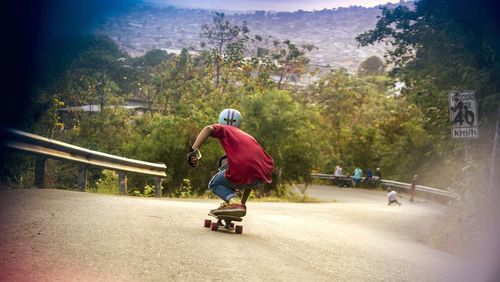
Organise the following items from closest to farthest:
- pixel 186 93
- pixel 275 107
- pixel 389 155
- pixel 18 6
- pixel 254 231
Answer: pixel 18 6, pixel 254 231, pixel 275 107, pixel 389 155, pixel 186 93

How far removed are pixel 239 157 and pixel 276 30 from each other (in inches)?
1482

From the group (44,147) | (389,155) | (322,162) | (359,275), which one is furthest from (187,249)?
(389,155)

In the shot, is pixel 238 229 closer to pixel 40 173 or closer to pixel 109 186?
pixel 40 173

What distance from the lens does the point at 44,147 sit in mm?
10070

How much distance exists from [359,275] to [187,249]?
1817 mm

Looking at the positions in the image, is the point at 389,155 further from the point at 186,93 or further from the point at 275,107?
the point at 186,93

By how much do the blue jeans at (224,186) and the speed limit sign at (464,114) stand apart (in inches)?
194

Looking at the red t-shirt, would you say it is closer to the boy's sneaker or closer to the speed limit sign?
the boy's sneaker

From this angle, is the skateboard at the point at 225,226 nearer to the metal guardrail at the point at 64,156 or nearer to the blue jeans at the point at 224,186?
the blue jeans at the point at 224,186

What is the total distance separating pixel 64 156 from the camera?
10.8m

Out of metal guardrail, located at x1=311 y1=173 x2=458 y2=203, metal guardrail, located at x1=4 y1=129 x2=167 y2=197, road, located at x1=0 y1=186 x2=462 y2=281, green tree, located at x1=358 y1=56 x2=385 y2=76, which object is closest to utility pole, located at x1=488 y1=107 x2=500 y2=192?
road, located at x1=0 y1=186 x2=462 y2=281

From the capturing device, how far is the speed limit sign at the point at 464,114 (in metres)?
10.8

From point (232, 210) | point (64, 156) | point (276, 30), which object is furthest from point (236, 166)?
point (276, 30)

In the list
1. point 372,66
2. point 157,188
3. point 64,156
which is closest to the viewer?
point 64,156
